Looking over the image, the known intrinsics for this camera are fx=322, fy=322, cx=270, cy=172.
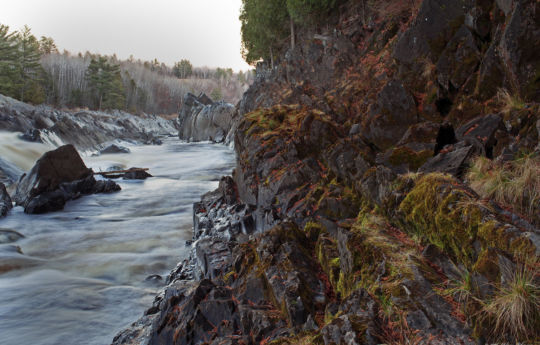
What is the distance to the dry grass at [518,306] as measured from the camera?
2791 millimetres

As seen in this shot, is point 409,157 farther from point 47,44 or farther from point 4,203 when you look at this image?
point 47,44

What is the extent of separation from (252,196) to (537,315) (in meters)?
8.32

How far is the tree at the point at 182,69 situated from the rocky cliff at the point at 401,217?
161496 millimetres

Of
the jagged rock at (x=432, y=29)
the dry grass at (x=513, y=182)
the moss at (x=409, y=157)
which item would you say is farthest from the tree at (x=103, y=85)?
the dry grass at (x=513, y=182)

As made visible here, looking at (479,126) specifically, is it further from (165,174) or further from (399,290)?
(165,174)

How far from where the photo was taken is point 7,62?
156ft

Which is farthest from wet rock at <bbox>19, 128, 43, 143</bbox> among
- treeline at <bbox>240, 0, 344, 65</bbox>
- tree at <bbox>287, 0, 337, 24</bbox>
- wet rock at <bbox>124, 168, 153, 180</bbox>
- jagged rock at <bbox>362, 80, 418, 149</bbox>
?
jagged rock at <bbox>362, 80, 418, 149</bbox>

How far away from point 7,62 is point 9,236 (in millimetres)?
49727

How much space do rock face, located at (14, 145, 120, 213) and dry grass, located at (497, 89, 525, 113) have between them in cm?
1764

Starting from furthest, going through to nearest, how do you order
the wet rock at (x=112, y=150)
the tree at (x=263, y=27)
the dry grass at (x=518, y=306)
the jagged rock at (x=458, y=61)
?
the wet rock at (x=112, y=150) → the tree at (x=263, y=27) → the jagged rock at (x=458, y=61) → the dry grass at (x=518, y=306)

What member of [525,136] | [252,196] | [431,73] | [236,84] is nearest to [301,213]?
[252,196]

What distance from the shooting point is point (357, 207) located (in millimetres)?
6633

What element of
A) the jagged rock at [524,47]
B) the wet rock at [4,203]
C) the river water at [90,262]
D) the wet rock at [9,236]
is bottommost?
the river water at [90,262]

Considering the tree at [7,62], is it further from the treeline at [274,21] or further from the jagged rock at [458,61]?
the jagged rock at [458,61]
